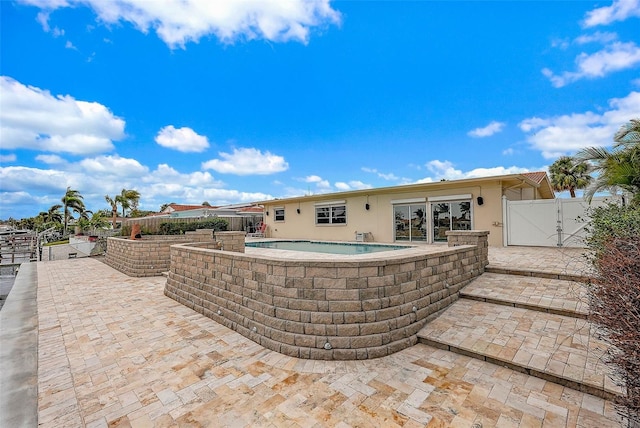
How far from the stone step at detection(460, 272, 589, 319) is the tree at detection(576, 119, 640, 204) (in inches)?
114

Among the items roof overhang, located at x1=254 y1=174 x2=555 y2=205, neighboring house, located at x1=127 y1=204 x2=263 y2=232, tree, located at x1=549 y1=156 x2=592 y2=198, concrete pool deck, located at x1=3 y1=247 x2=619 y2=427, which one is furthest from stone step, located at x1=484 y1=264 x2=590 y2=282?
tree, located at x1=549 y1=156 x2=592 y2=198

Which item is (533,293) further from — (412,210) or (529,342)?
(412,210)

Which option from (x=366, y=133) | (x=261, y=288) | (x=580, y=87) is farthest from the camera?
(x=366, y=133)

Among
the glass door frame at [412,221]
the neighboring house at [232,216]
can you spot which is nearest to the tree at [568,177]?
the glass door frame at [412,221]

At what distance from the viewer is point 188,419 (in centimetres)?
274

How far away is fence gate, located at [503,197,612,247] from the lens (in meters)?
10.2

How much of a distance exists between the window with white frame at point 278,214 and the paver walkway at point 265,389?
1586 cm

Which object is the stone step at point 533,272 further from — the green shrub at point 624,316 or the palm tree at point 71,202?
the palm tree at point 71,202

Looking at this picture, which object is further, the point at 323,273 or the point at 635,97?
the point at 635,97

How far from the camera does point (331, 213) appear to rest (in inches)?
685

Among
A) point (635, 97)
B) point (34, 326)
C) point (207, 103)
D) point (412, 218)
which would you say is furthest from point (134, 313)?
point (635, 97)

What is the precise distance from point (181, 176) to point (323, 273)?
1542 inches

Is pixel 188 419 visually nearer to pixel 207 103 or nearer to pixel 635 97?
pixel 635 97

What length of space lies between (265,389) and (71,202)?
50.5 m
